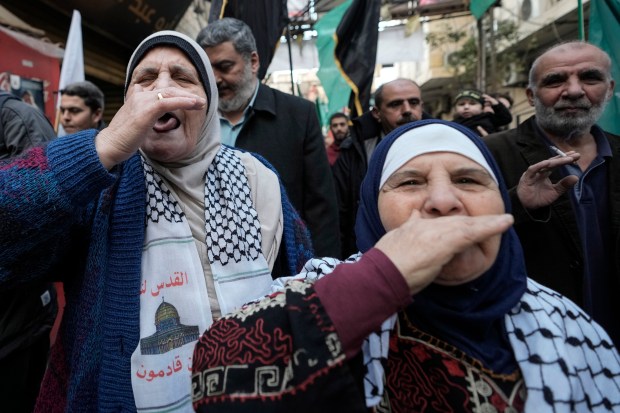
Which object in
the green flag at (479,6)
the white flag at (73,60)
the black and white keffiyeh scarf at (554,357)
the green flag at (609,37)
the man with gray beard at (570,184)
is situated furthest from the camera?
the green flag at (479,6)

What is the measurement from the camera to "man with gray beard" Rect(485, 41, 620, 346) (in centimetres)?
212

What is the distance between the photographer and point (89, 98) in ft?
12.7

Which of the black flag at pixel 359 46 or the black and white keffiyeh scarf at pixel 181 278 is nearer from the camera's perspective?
the black and white keffiyeh scarf at pixel 181 278

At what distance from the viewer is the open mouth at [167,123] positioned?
149 cm

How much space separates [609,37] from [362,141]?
6.09 ft

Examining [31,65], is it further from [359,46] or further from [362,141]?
[362,141]

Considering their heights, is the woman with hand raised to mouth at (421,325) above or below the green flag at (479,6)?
below

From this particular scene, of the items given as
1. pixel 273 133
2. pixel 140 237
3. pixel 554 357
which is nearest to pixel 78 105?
pixel 273 133

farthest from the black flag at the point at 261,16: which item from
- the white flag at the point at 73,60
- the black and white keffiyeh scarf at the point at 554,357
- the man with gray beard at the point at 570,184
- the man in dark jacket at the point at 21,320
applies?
the black and white keffiyeh scarf at the point at 554,357

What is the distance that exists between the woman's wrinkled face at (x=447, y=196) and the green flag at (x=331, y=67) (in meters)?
4.01

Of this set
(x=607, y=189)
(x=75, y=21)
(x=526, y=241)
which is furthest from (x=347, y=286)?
(x=75, y=21)

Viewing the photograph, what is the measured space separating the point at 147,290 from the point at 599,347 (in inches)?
48.1

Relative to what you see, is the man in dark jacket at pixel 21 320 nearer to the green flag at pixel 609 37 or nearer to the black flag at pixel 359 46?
the black flag at pixel 359 46

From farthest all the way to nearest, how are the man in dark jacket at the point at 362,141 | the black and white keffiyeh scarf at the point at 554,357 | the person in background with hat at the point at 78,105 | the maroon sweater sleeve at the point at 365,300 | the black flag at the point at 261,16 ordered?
1. the person in background with hat at the point at 78,105
2. the man in dark jacket at the point at 362,141
3. the black flag at the point at 261,16
4. the black and white keffiyeh scarf at the point at 554,357
5. the maroon sweater sleeve at the point at 365,300
